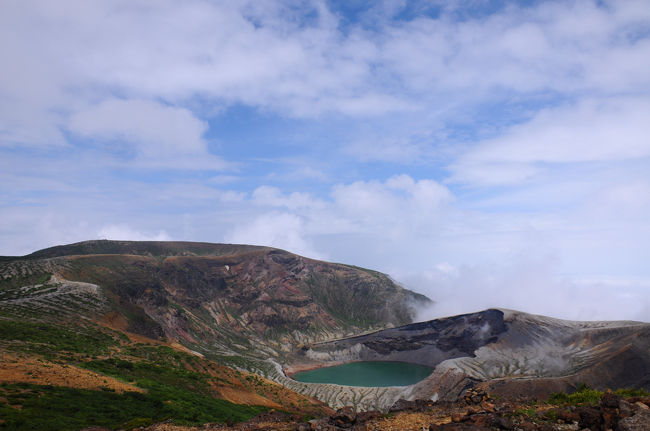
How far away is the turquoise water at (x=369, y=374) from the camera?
95.8m

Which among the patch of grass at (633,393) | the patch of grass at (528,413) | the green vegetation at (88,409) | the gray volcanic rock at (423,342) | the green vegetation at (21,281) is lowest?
the gray volcanic rock at (423,342)

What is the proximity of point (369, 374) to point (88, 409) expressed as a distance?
96.1m

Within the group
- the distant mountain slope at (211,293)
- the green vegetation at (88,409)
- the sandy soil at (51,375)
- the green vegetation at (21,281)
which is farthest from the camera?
the distant mountain slope at (211,293)

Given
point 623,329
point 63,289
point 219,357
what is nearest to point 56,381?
point 63,289

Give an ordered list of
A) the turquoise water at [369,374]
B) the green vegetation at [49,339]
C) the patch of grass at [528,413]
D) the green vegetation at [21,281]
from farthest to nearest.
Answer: the turquoise water at [369,374]
the green vegetation at [21,281]
the green vegetation at [49,339]
the patch of grass at [528,413]

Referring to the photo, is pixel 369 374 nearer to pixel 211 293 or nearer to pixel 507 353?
pixel 507 353

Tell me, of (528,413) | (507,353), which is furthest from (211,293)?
(528,413)

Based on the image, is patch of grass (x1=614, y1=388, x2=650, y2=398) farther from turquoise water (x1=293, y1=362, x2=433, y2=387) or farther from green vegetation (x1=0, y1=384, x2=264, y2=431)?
turquoise water (x1=293, y1=362, x2=433, y2=387)

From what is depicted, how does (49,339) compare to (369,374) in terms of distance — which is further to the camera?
(369,374)

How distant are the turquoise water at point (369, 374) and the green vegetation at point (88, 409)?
75.1m

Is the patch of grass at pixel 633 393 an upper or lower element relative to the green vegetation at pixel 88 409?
upper

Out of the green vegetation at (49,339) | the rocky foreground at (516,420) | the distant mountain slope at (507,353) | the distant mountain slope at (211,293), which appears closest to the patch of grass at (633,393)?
the rocky foreground at (516,420)

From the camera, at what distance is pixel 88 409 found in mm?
21312

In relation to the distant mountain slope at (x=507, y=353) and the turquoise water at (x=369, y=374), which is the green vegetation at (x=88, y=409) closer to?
the distant mountain slope at (x=507, y=353)
